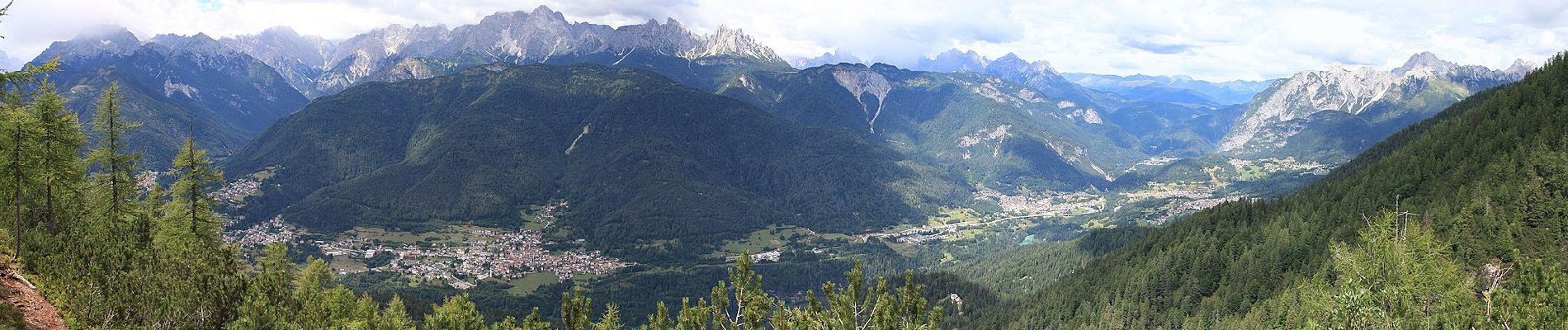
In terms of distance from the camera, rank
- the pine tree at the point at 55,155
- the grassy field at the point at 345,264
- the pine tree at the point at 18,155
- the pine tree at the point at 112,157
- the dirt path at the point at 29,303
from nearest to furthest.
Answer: the dirt path at the point at 29,303, the pine tree at the point at 18,155, the pine tree at the point at 55,155, the pine tree at the point at 112,157, the grassy field at the point at 345,264

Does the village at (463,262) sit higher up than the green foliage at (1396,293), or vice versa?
the green foliage at (1396,293)

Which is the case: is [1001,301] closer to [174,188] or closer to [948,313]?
[948,313]

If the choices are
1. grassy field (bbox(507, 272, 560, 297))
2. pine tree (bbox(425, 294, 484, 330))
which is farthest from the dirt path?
grassy field (bbox(507, 272, 560, 297))

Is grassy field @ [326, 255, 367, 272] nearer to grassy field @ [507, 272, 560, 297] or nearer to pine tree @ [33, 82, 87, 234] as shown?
grassy field @ [507, 272, 560, 297]

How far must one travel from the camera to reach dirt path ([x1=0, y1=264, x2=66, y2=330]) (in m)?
26.4

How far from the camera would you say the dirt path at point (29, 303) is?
26422 millimetres

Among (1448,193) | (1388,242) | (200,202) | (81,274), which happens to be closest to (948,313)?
(1448,193)

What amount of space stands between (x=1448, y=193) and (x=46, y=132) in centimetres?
12154

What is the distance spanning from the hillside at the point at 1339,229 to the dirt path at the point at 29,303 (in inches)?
2528

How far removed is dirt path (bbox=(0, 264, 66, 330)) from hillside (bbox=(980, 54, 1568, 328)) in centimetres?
6421

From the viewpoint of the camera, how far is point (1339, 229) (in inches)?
3617

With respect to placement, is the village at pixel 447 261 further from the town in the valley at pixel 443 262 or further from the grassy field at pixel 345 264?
the grassy field at pixel 345 264

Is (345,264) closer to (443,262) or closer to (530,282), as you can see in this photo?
(443,262)

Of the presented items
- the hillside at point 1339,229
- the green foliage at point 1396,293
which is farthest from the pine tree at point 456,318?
the hillside at point 1339,229
